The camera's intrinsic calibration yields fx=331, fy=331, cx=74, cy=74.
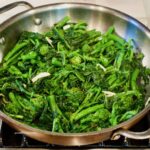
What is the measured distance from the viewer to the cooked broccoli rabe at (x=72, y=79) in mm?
1004

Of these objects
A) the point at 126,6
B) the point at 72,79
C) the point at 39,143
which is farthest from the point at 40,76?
the point at 126,6

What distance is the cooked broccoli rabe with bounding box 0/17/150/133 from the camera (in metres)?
1.00

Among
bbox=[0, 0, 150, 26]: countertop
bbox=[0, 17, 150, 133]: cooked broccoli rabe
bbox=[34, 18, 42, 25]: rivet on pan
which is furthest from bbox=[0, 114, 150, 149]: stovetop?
bbox=[0, 0, 150, 26]: countertop

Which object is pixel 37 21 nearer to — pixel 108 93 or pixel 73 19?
pixel 73 19

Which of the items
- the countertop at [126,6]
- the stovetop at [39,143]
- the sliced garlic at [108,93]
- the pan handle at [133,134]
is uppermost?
the countertop at [126,6]

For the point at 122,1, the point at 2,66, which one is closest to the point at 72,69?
the point at 2,66

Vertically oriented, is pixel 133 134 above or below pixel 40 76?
below

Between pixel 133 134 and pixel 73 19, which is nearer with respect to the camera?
pixel 133 134

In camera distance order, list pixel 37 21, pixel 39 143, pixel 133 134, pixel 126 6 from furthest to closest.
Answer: pixel 126 6
pixel 37 21
pixel 39 143
pixel 133 134

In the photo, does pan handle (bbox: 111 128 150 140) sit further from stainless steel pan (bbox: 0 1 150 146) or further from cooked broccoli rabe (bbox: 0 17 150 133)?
stainless steel pan (bbox: 0 1 150 146)

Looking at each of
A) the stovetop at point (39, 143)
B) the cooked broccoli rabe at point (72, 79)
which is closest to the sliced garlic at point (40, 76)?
the cooked broccoli rabe at point (72, 79)

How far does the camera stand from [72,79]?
1106 mm

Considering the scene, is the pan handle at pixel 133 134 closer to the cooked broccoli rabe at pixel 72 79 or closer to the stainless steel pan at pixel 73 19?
the cooked broccoli rabe at pixel 72 79

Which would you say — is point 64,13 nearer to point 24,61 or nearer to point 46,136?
point 24,61
